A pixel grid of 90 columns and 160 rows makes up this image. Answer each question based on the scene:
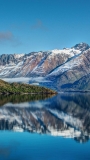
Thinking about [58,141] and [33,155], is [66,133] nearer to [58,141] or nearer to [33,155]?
[58,141]

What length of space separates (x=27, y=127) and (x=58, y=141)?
16.5m

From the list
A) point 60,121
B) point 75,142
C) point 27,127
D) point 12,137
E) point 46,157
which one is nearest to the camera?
point 46,157

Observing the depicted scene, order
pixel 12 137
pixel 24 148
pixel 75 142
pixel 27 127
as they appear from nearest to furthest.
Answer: pixel 24 148, pixel 75 142, pixel 12 137, pixel 27 127

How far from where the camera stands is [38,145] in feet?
171

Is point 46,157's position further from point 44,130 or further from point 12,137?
point 44,130

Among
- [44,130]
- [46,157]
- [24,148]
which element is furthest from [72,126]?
[46,157]

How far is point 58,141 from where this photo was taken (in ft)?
182

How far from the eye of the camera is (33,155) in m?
Answer: 44.8

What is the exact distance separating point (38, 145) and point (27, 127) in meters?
18.8

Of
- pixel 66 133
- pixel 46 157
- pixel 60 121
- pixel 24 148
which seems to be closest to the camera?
pixel 46 157

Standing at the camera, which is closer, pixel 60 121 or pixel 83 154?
pixel 83 154

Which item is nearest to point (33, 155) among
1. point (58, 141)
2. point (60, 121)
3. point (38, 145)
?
point (38, 145)

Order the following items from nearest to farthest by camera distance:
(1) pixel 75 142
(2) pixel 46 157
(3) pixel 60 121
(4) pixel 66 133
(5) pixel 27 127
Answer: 1. (2) pixel 46 157
2. (1) pixel 75 142
3. (4) pixel 66 133
4. (5) pixel 27 127
5. (3) pixel 60 121

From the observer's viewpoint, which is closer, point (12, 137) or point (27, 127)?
point (12, 137)
